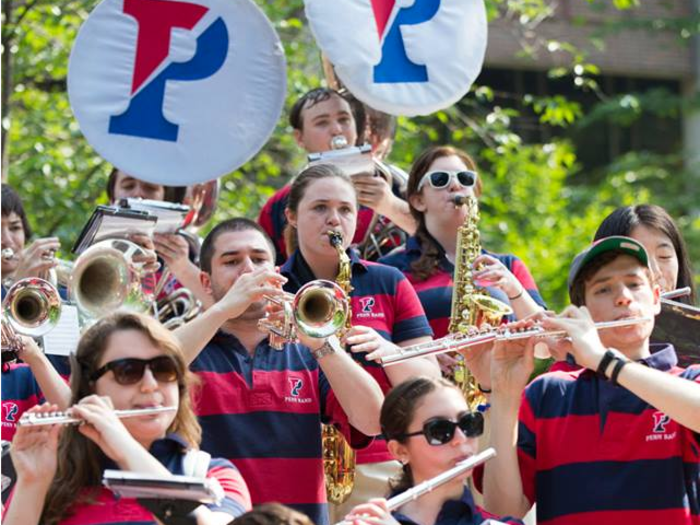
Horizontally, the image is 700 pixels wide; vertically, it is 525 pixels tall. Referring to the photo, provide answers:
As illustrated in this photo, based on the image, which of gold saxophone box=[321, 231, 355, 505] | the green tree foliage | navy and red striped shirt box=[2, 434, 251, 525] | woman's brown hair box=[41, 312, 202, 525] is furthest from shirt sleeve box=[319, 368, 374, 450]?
the green tree foliage

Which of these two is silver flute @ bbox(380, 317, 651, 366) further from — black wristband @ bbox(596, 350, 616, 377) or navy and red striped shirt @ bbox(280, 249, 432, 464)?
navy and red striped shirt @ bbox(280, 249, 432, 464)

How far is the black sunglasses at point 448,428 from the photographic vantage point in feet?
15.2

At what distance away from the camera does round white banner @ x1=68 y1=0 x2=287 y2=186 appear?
682 cm

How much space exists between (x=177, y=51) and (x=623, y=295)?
2.89 m

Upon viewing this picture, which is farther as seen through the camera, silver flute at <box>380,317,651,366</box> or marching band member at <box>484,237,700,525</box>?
silver flute at <box>380,317,651,366</box>

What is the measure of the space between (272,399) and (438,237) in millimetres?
1634

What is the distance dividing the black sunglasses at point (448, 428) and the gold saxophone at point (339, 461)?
4.59 feet

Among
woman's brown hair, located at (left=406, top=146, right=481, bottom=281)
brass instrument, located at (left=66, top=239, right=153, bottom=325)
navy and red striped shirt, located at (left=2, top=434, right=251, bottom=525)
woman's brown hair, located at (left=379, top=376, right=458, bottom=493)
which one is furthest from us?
woman's brown hair, located at (left=406, top=146, right=481, bottom=281)

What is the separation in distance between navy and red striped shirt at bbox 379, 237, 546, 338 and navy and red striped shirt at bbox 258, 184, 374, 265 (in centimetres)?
62

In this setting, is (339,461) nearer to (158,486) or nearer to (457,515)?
(457,515)

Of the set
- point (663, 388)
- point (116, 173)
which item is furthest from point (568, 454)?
point (116, 173)

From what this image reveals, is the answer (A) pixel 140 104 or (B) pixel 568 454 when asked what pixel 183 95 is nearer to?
(A) pixel 140 104

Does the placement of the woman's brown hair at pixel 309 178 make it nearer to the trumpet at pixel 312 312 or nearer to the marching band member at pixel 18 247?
the trumpet at pixel 312 312

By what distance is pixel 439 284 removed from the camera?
657cm
